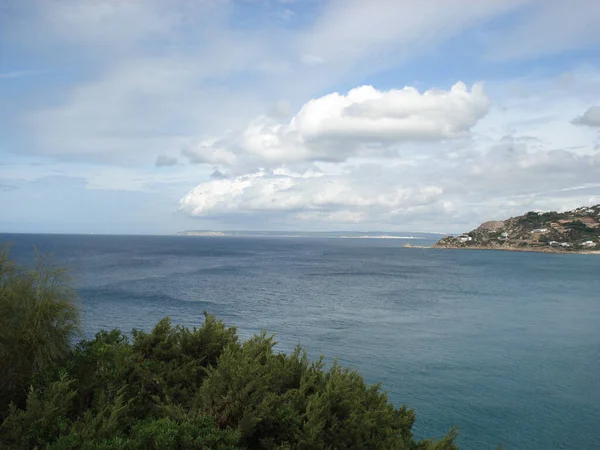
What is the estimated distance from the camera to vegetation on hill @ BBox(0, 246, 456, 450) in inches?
416

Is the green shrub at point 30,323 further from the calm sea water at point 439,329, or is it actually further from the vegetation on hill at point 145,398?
the calm sea water at point 439,329

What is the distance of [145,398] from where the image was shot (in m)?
13.8

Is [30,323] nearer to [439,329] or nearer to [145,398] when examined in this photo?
[145,398]

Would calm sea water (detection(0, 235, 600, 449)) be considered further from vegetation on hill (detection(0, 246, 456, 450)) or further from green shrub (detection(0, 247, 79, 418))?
vegetation on hill (detection(0, 246, 456, 450))

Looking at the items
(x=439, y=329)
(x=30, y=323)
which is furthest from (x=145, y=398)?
(x=439, y=329)

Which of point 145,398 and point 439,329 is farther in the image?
point 439,329

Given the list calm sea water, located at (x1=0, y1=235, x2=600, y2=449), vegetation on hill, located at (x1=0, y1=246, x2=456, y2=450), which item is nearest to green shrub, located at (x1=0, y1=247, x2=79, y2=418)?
vegetation on hill, located at (x1=0, y1=246, x2=456, y2=450)

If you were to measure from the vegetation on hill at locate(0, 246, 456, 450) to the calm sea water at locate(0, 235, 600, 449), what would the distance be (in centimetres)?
283

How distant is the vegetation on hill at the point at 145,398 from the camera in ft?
34.7

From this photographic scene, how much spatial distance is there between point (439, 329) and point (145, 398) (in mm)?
36881

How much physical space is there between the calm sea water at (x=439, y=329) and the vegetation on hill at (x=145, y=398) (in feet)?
9.28

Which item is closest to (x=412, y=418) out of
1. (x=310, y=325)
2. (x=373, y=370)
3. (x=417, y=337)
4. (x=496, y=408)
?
(x=496, y=408)

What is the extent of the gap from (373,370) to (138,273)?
6867 centimetres

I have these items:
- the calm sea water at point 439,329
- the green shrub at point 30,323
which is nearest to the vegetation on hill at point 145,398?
the green shrub at point 30,323
